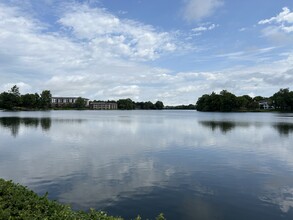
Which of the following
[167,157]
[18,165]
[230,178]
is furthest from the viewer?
[167,157]

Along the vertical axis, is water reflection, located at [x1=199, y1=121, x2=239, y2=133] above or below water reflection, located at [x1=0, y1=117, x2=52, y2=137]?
below

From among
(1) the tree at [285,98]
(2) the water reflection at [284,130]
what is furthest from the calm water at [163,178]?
(1) the tree at [285,98]

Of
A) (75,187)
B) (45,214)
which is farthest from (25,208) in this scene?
(75,187)

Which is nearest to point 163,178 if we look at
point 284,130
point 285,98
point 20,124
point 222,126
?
point 284,130

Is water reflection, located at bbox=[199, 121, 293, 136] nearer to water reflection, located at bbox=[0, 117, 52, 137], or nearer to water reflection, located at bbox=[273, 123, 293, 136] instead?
water reflection, located at bbox=[273, 123, 293, 136]

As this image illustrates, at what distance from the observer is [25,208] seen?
330 inches

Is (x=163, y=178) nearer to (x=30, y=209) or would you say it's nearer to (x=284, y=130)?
(x=30, y=209)

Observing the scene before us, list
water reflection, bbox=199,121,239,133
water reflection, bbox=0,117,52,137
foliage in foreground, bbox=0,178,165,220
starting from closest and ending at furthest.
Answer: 1. foliage in foreground, bbox=0,178,165,220
2. water reflection, bbox=0,117,52,137
3. water reflection, bbox=199,121,239,133

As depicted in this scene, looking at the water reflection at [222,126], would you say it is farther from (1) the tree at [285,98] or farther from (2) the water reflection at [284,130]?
(1) the tree at [285,98]

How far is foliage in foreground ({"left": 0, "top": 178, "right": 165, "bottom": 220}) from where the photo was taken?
774 centimetres

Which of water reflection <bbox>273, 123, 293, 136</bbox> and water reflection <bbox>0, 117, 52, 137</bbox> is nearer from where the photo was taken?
water reflection <bbox>273, 123, 293, 136</bbox>

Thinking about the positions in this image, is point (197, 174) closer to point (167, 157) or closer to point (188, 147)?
point (167, 157)

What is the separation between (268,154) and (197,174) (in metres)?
11.3

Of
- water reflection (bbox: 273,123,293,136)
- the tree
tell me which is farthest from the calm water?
the tree
